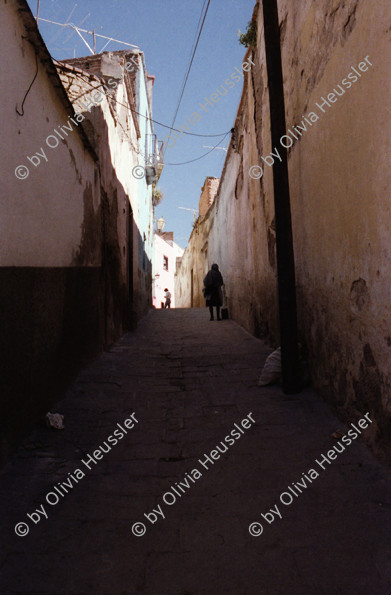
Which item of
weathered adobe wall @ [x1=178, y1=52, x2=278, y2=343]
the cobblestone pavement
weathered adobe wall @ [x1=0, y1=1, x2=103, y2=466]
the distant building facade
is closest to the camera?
the cobblestone pavement

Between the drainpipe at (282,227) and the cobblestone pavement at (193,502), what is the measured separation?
1.21ft

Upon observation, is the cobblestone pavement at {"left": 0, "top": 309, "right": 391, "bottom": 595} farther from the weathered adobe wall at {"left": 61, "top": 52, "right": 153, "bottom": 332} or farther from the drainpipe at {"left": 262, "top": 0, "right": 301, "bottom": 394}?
the weathered adobe wall at {"left": 61, "top": 52, "right": 153, "bottom": 332}

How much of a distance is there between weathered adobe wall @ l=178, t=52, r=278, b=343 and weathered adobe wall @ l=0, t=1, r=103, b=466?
8.72ft

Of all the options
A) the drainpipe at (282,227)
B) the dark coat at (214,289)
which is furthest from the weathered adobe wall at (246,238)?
the drainpipe at (282,227)

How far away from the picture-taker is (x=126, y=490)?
7.95 ft

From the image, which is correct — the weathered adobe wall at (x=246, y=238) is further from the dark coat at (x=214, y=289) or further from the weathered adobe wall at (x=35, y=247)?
the weathered adobe wall at (x=35, y=247)

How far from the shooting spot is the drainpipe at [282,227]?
3.90m

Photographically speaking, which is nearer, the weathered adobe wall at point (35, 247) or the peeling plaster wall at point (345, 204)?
the peeling plaster wall at point (345, 204)

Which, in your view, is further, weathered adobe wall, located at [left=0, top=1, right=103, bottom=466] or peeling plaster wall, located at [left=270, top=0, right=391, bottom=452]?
weathered adobe wall, located at [left=0, top=1, right=103, bottom=466]

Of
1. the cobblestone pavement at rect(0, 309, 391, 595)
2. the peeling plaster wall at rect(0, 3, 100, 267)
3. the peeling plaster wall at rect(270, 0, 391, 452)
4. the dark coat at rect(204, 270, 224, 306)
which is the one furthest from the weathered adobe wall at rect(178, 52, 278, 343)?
the peeling plaster wall at rect(0, 3, 100, 267)

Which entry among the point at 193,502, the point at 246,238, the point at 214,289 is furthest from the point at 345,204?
the point at 214,289

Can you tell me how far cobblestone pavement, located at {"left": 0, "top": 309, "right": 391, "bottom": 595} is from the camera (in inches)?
69.8

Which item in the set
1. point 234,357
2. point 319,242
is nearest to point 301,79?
point 319,242

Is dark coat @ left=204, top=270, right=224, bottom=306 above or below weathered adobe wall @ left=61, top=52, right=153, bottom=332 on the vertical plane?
below
